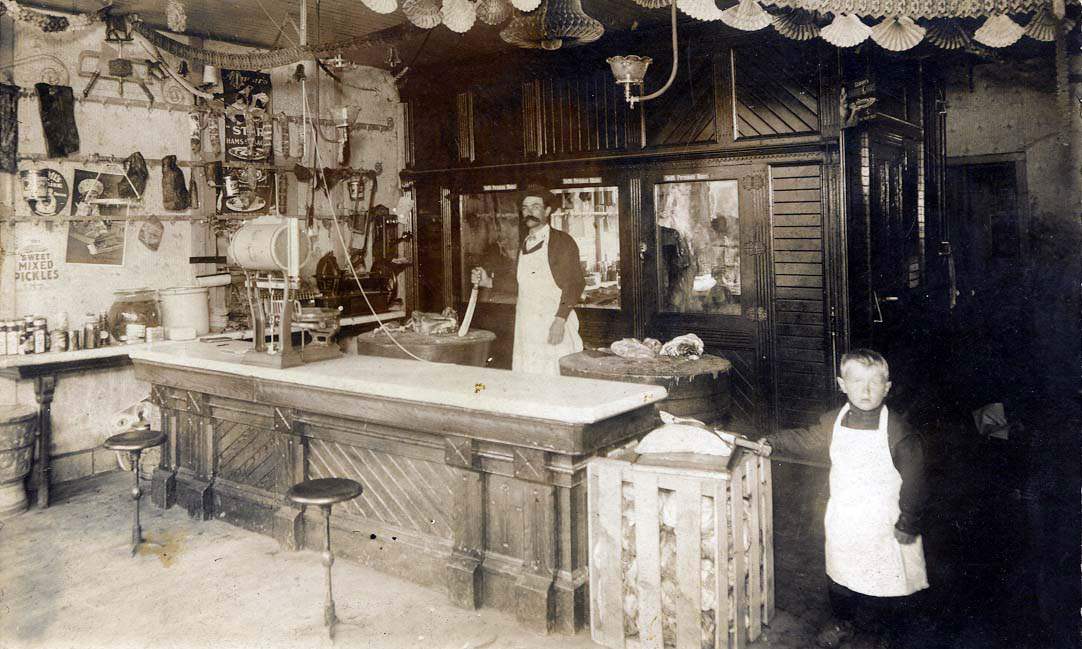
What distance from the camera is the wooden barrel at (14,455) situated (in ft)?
16.5

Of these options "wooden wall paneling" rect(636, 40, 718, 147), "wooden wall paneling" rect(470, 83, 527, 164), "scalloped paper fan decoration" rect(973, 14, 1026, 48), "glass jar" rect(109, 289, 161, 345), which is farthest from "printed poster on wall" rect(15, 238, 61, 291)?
"scalloped paper fan decoration" rect(973, 14, 1026, 48)

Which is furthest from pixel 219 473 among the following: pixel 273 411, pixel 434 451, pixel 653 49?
pixel 653 49

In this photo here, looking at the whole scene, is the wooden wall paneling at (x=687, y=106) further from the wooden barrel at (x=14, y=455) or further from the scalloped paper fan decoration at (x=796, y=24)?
the wooden barrel at (x=14, y=455)

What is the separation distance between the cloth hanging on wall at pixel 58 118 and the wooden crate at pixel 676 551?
5.09 metres

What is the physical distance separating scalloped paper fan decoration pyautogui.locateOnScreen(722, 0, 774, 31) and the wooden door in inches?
102

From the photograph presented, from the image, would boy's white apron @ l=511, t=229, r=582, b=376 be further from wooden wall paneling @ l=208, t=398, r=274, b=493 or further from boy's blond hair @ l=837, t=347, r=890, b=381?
boy's blond hair @ l=837, t=347, r=890, b=381

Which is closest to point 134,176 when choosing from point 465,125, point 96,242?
point 96,242

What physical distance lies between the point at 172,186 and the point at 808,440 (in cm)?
539

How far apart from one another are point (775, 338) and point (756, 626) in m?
3.22

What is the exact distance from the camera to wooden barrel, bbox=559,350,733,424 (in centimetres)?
451

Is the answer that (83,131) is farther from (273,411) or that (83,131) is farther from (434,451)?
(434,451)

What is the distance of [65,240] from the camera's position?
19.4 ft

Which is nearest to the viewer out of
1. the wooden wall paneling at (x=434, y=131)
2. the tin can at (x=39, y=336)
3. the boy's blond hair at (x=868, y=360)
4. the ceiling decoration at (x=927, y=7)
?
the boy's blond hair at (x=868, y=360)

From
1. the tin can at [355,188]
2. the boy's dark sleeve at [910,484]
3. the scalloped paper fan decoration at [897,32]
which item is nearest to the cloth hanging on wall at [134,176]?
the tin can at [355,188]
